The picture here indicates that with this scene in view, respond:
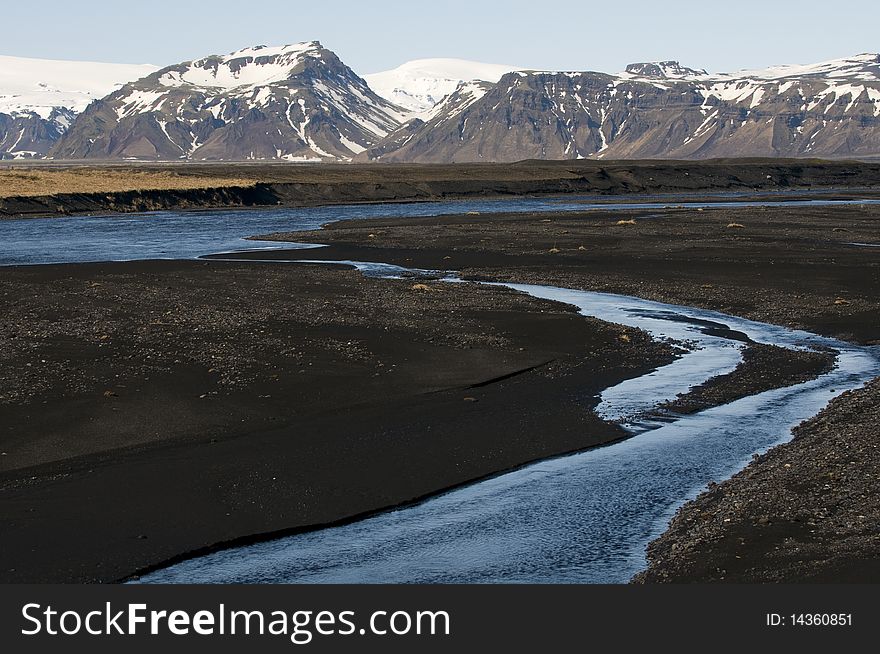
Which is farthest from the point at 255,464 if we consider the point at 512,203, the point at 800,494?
the point at 512,203

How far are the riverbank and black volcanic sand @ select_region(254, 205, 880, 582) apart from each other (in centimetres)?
3621

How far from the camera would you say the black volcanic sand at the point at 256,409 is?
17094 millimetres

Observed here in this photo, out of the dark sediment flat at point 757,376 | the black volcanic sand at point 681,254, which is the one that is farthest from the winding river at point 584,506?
the black volcanic sand at point 681,254

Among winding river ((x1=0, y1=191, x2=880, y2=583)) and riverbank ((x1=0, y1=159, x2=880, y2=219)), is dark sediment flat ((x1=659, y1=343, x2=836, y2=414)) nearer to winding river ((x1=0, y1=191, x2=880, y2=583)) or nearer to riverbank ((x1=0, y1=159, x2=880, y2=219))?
winding river ((x1=0, y1=191, x2=880, y2=583))

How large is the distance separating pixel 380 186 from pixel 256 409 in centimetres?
11584

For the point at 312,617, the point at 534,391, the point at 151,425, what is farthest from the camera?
the point at 534,391

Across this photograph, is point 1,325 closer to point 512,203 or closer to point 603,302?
point 603,302

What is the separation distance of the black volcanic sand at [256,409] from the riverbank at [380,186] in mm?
71336

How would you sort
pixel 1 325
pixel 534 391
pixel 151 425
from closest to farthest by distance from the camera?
pixel 151 425 → pixel 534 391 → pixel 1 325

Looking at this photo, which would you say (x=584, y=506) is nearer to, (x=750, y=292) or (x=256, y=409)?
(x=256, y=409)

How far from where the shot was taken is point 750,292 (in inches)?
1688

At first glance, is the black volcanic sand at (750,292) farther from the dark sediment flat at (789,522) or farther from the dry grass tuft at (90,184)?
the dry grass tuft at (90,184)

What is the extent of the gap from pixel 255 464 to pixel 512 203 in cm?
10363

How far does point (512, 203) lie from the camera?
121625 mm
